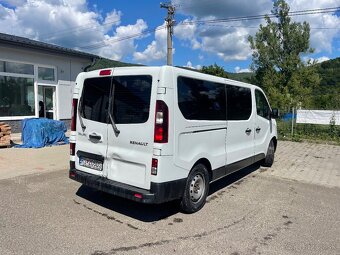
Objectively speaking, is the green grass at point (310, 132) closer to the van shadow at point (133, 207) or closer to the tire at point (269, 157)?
the tire at point (269, 157)

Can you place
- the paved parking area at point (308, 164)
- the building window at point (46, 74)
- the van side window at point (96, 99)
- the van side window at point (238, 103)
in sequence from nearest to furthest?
the van side window at point (96, 99) → the van side window at point (238, 103) → the paved parking area at point (308, 164) → the building window at point (46, 74)

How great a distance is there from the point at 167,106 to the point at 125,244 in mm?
1781

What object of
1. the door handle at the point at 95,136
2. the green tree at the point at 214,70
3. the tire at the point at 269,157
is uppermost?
the green tree at the point at 214,70

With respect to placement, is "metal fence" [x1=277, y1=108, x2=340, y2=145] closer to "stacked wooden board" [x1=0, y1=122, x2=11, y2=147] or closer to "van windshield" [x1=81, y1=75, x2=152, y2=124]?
"stacked wooden board" [x1=0, y1=122, x2=11, y2=147]

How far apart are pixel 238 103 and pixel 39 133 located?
23.9 ft

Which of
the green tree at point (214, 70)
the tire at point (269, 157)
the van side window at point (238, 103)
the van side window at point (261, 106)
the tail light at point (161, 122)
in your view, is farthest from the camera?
the green tree at point (214, 70)

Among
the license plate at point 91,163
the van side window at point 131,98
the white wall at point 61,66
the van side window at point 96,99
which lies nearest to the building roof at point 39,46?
the white wall at point 61,66

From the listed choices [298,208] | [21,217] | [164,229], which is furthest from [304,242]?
[21,217]

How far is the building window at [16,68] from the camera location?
12.6m

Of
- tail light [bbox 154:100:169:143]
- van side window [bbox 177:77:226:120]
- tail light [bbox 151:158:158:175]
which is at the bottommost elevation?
tail light [bbox 151:158:158:175]

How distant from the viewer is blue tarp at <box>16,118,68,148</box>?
406 inches

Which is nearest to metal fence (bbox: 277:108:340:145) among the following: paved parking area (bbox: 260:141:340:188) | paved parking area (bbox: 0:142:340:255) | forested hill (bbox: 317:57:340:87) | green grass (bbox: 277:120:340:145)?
green grass (bbox: 277:120:340:145)

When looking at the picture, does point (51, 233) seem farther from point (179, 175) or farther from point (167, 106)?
point (167, 106)

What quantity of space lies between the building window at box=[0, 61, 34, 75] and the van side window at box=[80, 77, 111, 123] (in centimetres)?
966
